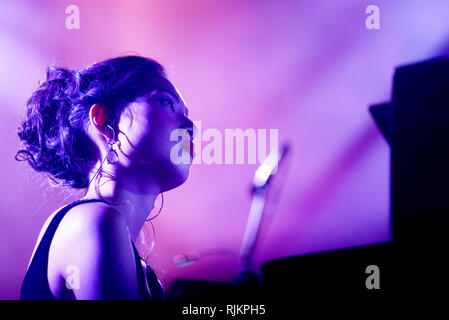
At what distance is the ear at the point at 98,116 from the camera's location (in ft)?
4.91

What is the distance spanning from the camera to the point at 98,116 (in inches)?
59.0

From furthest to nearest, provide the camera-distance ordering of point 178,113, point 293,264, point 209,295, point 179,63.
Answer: point 179,63 → point 178,113 → point 209,295 → point 293,264

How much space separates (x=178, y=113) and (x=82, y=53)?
1.37 ft

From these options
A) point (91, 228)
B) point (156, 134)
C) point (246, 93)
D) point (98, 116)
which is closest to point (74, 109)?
point (98, 116)

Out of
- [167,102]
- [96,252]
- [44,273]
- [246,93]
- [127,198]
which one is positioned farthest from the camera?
[246,93]

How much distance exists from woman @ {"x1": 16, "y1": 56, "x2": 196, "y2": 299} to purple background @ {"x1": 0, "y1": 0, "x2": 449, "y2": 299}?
8 centimetres

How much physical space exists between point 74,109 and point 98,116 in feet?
A: 0.28

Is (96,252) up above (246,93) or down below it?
below

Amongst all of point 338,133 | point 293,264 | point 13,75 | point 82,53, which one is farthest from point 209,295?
point 13,75

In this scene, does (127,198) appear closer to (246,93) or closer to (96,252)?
(96,252)

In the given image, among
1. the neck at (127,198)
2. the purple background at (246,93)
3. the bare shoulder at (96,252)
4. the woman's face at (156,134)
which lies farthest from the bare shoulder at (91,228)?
the purple background at (246,93)

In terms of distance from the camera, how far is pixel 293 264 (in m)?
1.13

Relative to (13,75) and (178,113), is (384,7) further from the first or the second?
(13,75)

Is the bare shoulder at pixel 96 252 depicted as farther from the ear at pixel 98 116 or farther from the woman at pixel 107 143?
the ear at pixel 98 116
